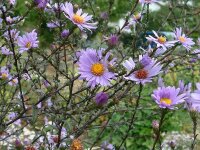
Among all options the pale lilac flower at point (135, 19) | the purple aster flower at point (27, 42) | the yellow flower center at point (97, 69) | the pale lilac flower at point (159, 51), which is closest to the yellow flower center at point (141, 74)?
the yellow flower center at point (97, 69)

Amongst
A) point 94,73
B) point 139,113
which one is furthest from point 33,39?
point 139,113

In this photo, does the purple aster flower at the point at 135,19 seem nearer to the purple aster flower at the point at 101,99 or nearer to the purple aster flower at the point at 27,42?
the purple aster flower at the point at 27,42

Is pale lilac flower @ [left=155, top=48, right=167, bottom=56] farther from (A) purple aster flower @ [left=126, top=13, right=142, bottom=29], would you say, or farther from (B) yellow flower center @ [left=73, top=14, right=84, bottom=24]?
(A) purple aster flower @ [left=126, top=13, right=142, bottom=29]

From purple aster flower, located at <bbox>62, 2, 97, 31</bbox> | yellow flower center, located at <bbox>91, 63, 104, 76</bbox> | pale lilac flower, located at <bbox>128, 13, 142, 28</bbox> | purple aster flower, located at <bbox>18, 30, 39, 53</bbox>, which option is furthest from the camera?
pale lilac flower, located at <bbox>128, 13, 142, 28</bbox>

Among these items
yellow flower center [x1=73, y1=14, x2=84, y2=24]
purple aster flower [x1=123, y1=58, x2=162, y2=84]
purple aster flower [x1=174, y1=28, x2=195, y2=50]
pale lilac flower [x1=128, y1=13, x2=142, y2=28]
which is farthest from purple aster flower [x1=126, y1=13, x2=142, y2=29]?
purple aster flower [x1=123, y1=58, x2=162, y2=84]

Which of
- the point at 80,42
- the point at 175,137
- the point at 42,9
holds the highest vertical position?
the point at 42,9

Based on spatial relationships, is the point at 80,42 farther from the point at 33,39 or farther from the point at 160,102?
the point at 160,102
